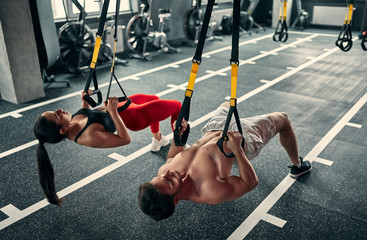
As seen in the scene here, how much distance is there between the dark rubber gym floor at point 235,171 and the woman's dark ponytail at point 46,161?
0.33 meters

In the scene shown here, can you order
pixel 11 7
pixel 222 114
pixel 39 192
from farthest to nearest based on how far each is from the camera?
pixel 11 7
pixel 39 192
pixel 222 114

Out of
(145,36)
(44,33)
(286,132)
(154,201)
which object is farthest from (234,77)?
(145,36)

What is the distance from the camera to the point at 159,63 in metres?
6.11

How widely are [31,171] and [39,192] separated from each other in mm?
334

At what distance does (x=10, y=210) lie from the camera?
237cm

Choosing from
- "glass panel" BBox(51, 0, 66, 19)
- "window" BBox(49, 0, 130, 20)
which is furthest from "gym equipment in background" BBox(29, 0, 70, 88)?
"glass panel" BBox(51, 0, 66, 19)

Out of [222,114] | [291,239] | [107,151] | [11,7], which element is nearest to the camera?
[291,239]

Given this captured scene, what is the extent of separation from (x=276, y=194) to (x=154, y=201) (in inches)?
49.5

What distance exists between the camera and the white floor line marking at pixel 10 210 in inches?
91.7

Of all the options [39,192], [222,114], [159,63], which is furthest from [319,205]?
[159,63]

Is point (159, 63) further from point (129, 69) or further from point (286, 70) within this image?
point (286, 70)

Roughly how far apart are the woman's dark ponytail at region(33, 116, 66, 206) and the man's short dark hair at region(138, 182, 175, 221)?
2.20ft

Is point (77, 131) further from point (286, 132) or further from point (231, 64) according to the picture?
Answer: point (286, 132)

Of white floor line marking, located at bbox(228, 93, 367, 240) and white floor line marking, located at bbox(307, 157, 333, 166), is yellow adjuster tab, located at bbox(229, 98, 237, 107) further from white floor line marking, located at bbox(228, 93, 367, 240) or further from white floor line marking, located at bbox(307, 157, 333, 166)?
white floor line marking, located at bbox(307, 157, 333, 166)
